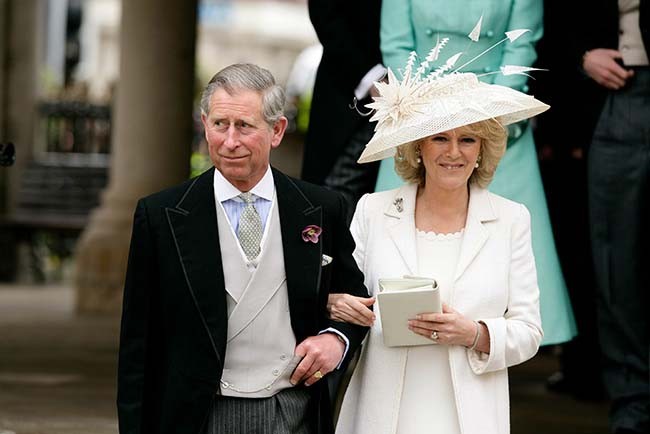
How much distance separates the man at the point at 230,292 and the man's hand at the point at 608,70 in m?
2.16

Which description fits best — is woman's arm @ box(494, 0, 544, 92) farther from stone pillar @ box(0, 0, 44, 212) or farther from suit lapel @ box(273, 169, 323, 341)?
stone pillar @ box(0, 0, 44, 212)

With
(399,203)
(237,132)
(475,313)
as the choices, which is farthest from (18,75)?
(237,132)

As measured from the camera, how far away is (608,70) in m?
5.76

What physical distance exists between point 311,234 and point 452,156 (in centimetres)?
55

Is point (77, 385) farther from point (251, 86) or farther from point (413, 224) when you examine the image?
point (251, 86)

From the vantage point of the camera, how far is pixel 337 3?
5.91 m

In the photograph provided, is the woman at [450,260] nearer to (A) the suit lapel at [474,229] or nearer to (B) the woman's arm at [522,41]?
(A) the suit lapel at [474,229]

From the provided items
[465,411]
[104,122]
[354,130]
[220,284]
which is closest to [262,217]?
[220,284]

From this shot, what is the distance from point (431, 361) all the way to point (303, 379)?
443 mm

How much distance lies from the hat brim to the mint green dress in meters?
1.04

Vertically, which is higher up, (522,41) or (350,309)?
(522,41)

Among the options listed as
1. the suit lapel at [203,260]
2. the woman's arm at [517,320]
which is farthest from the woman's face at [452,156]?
the suit lapel at [203,260]

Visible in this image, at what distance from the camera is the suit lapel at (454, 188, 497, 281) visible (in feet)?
13.8

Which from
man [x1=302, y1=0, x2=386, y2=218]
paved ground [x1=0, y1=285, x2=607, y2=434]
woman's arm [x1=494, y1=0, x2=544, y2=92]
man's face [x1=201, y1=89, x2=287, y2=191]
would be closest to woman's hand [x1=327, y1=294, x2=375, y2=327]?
man's face [x1=201, y1=89, x2=287, y2=191]
